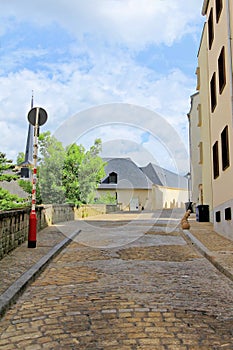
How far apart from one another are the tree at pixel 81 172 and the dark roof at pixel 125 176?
28939mm

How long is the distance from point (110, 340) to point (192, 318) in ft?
3.88

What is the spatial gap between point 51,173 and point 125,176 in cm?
3448

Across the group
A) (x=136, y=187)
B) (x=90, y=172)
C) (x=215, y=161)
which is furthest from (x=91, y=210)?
(x=136, y=187)

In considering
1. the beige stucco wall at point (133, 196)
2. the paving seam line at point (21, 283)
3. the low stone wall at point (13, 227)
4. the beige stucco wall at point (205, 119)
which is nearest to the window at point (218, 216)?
the beige stucco wall at point (205, 119)

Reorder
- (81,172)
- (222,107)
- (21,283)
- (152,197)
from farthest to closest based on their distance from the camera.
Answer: (152,197) → (81,172) → (222,107) → (21,283)

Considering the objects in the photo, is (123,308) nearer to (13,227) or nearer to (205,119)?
(13,227)

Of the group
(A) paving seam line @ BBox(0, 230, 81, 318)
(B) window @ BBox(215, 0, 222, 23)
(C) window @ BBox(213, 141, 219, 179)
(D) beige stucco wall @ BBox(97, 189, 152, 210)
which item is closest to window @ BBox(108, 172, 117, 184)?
(D) beige stucco wall @ BBox(97, 189, 152, 210)

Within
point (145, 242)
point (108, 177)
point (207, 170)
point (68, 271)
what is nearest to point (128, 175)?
point (108, 177)

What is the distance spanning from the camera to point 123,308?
16.4 feet

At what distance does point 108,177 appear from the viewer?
6031cm

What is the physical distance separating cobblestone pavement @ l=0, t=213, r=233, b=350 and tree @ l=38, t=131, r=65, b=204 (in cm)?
1939

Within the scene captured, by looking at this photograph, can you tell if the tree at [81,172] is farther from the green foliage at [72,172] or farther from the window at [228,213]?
the window at [228,213]

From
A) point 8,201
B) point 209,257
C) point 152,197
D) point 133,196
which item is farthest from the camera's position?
point 152,197

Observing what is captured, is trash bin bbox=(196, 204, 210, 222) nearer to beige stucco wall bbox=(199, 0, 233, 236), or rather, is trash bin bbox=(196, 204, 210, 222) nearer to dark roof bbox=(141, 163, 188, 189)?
beige stucco wall bbox=(199, 0, 233, 236)
